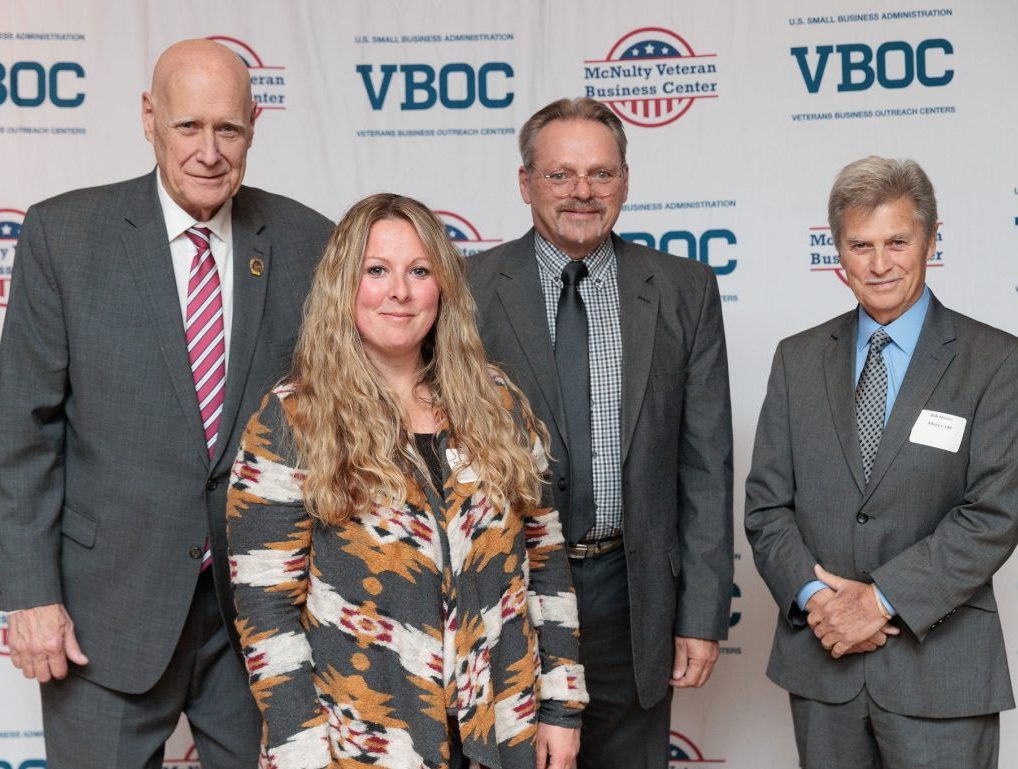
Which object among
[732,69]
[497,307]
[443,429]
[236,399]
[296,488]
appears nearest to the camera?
[296,488]

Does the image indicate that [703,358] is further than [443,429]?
Yes

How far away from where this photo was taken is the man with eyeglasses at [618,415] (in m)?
2.34

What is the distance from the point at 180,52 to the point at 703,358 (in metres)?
1.25

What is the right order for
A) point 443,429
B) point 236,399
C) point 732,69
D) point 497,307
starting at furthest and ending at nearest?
point 732,69, point 497,307, point 236,399, point 443,429

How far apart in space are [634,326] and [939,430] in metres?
0.65

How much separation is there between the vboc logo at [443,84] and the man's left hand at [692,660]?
77.2 inches

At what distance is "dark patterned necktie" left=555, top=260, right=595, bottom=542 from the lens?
233cm

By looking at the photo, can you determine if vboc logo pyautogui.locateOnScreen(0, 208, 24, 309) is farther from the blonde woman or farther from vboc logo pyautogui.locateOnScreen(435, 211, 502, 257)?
the blonde woman

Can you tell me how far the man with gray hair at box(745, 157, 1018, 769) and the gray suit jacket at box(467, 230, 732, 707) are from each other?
0.55 ft

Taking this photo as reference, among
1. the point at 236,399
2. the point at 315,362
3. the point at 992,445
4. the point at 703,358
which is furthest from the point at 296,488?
the point at 992,445

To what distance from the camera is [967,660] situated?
2104mm

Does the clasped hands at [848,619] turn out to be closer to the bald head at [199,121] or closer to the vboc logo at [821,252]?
the bald head at [199,121]

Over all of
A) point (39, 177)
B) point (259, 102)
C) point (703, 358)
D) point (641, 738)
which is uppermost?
point (259, 102)

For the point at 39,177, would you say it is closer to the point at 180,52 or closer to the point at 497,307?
the point at 180,52
